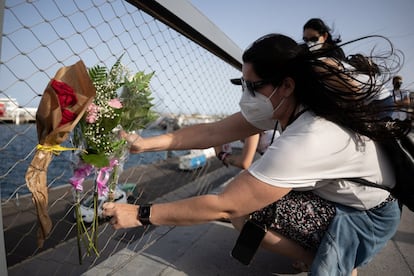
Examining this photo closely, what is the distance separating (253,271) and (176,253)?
Answer: 48cm

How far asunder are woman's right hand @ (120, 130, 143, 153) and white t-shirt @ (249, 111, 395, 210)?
55 cm

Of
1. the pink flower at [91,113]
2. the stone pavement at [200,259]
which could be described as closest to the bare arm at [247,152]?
the stone pavement at [200,259]

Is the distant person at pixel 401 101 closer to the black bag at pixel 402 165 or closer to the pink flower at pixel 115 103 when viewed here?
the black bag at pixel 402 165

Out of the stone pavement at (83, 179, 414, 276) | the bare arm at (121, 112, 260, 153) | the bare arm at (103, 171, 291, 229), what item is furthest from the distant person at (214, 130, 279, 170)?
the bare arm at (103, 171, 291, 229)

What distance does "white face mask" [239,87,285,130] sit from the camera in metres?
1.37

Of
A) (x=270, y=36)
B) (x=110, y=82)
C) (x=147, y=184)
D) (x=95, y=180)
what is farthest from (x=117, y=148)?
(x=147, y=184)

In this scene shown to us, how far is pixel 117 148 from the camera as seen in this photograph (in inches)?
47.3

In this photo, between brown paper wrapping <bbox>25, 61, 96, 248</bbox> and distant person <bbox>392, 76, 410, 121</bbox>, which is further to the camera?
distant person <bbox>392, 76, 410, 121</bbox>

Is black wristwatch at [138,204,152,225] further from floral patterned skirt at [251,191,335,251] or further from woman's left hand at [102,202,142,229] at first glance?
floral patterned skirt at [251,191,335,251]

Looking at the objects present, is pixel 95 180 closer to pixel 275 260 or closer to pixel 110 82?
pixel 110 82

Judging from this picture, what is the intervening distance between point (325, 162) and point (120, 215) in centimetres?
85

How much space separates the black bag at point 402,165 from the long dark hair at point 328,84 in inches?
2.1

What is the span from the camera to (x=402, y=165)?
4.25ft

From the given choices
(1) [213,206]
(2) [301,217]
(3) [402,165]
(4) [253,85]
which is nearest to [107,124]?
(1) [213,206]
